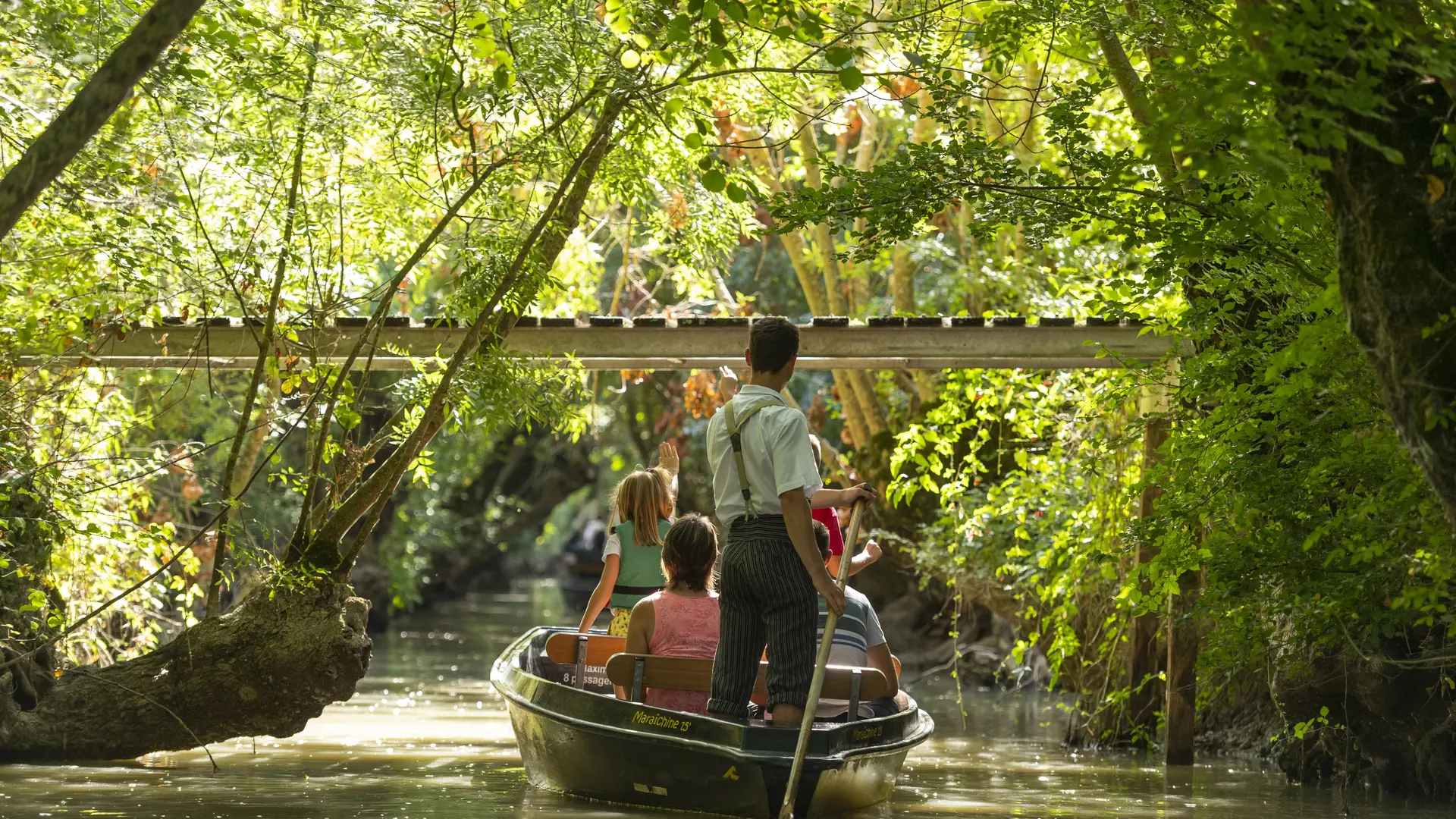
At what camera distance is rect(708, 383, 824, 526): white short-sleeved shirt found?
5.61m

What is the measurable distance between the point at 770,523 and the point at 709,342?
160 inches

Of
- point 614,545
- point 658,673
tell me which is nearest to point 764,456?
point 658,673

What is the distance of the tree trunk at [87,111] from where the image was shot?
16.2 ft

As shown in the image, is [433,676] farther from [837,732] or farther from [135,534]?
[837,732]

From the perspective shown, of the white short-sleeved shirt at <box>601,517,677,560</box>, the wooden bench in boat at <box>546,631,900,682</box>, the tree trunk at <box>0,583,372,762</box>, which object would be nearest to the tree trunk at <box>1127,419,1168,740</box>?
the wooden bench in boat at <box>546,631,900,682</box>

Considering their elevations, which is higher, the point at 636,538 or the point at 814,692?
the point at 636,538

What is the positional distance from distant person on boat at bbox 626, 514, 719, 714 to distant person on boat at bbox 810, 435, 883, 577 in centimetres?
58

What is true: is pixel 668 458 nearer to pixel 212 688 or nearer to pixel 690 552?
pixel 690 552

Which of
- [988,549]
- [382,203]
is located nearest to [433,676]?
[988,549]

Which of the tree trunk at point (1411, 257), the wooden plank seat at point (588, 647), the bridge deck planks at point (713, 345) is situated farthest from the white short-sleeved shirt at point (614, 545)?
the tree trunk at point (1411, 257)

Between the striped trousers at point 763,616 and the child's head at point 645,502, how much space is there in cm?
163

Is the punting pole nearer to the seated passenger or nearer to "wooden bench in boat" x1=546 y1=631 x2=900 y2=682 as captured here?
the seated passenger

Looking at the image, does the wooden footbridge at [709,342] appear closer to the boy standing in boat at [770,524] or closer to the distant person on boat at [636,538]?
the distant person on boat at [636,538]

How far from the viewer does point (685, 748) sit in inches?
256
